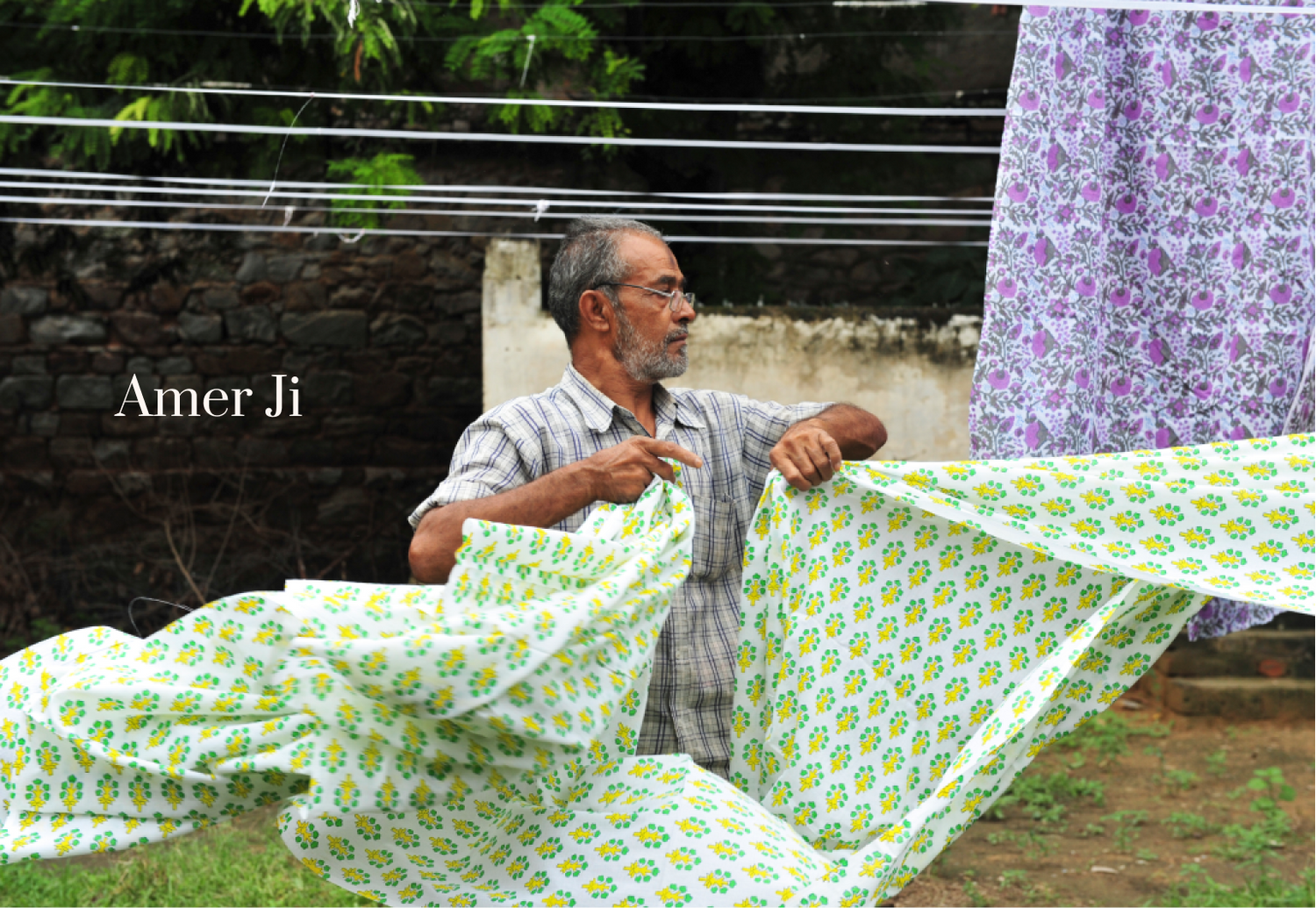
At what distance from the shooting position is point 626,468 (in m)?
2.09

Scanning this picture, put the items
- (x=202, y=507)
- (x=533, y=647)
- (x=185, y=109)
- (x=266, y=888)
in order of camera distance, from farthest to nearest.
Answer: (x=202, y=507) < (x=185, y=109) < (x=266, y=888) < (x=533, y=647)

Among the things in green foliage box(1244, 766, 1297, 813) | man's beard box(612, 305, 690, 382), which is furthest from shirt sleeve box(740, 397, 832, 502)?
green foliage box(1244, 766, 1297, 813)

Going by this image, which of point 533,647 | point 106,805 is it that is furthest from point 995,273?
point 106,805

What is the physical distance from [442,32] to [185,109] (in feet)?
3.75

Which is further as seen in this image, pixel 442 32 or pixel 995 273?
pixel 442 32

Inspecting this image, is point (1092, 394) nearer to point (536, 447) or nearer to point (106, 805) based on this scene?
point (536, 447)

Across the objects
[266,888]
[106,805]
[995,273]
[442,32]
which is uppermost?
[442,32]

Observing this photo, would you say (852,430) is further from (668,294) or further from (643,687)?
(643,687)

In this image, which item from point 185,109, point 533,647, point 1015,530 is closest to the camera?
point 533,647

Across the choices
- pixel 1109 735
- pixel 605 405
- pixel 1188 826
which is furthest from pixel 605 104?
pixel 1109 735

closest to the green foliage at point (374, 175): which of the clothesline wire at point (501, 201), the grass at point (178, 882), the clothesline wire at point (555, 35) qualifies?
the clothesline wire at point (501, 201)

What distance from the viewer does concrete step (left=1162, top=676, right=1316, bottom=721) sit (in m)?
5.52

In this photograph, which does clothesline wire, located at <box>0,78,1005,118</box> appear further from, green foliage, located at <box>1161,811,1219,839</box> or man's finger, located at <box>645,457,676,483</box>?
green foliage, located at <box>1161,811,1219,839</box>

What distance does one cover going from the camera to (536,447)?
91.4 inches
